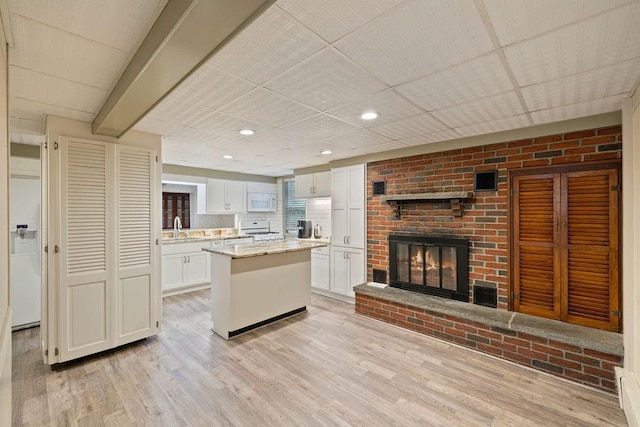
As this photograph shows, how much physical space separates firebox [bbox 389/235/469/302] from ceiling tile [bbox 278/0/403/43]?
2893mm

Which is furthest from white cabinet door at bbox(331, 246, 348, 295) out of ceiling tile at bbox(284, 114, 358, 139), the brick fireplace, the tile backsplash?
ceiling tile at bbox(284, 114, 358, 139)

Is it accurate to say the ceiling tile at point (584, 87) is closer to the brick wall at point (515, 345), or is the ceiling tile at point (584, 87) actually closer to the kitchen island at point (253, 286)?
the brick wall at point (515, 345)

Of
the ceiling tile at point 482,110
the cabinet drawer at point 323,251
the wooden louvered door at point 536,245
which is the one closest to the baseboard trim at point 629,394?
the wooden louvered door at point 536,245

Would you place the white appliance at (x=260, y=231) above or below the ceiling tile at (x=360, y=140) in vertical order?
below

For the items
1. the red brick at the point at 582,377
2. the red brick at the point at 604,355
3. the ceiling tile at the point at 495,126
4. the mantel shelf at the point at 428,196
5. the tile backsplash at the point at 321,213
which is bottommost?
the red brick at the point at 582,377

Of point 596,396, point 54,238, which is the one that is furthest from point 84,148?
point 596,396

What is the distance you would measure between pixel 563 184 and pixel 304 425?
319 cm

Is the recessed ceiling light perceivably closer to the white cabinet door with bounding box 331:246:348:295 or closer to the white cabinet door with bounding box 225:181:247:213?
the white cabinet door with bounding box 331:246:348:295

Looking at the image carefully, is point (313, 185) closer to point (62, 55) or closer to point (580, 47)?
point (62, 55)

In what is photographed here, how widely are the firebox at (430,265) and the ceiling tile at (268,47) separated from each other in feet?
9.37

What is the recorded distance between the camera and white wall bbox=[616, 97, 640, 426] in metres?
1.97

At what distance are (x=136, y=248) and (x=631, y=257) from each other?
14.5ft

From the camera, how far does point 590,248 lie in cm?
272

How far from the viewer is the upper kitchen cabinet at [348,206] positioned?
4427 mm
